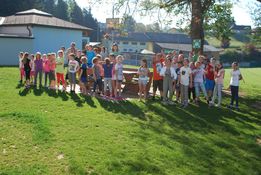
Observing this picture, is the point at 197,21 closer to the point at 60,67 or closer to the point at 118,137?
the point at 60,67

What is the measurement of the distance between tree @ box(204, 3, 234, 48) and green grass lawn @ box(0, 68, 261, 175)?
23.0 feet

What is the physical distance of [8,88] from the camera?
568 inches

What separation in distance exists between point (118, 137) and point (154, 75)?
16.2 feet

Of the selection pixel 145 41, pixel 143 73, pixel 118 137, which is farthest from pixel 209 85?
pixel 145 41

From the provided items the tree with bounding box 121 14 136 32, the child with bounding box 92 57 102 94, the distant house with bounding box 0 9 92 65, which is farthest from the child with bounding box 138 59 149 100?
the distant house with bounding box 0 9 92 65

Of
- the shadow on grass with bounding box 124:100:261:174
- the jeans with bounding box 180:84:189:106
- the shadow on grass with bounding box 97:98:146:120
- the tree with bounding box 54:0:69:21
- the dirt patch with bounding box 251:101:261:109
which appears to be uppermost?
the tree with bounding box 54:0:69:21

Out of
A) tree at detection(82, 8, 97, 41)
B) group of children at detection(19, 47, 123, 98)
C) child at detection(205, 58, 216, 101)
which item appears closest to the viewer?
group of children at detection(19, 47, 123, 98)

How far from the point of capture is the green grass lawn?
316 inches

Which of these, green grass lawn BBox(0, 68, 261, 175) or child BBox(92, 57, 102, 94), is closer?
green grass lawn BBox(0, 68, 261, 175)

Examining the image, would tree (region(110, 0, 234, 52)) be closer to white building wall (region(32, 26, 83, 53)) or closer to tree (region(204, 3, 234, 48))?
tree (region(204, 3, 234, 48))

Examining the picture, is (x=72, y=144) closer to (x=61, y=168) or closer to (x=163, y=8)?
(x=61, y=168)

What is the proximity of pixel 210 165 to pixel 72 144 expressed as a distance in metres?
3.19

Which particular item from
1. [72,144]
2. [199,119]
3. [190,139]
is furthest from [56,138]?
[199,119]

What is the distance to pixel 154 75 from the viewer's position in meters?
14.2
